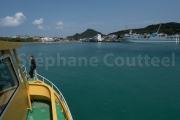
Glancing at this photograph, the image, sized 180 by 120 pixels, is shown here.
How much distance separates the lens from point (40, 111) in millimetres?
6234

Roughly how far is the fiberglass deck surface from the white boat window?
6.41ft

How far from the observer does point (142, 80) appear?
66.0ft

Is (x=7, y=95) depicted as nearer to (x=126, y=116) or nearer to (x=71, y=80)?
(x=126, y=116)

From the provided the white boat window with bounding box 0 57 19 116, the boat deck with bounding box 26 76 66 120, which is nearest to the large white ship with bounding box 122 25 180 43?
the boat deck with bounding box 26 76 66 120

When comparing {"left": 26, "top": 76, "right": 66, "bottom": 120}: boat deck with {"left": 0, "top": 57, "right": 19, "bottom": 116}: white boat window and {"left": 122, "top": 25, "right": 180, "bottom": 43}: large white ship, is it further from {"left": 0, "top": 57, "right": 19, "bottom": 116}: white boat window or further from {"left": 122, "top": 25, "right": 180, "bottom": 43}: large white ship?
{"left": 122, "top": 25, "right": 180, "bottom": 43}: large white ship

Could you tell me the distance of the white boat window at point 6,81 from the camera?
141 inches

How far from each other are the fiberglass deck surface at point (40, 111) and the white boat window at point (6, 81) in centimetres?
195

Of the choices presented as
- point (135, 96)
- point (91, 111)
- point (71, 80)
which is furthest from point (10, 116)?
point (71, 80)

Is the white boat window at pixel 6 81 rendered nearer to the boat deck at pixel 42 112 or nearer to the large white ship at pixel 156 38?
the boat deck at pixel 42 112

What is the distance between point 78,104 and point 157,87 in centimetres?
979

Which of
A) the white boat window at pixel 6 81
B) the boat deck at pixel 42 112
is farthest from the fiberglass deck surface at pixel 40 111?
the white boat window at pixel 6 81

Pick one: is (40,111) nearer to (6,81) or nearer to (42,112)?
(42,112)

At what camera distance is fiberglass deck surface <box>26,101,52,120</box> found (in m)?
5.80

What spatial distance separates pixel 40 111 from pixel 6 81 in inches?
107
